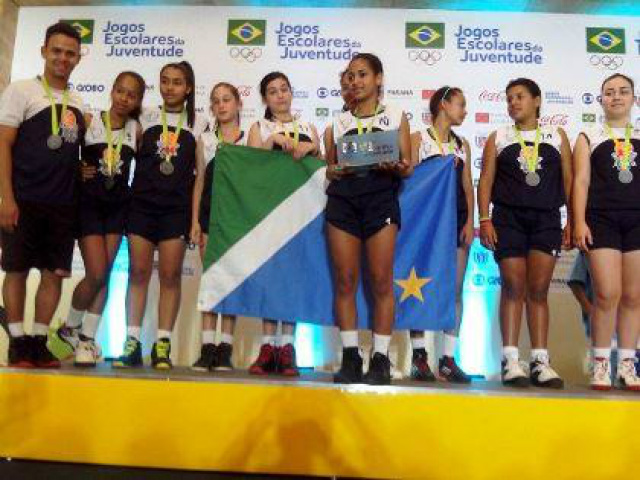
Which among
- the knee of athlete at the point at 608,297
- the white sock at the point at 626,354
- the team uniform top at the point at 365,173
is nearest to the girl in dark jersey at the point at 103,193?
the team uniform top at the point at 365,173

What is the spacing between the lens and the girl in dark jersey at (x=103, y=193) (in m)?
3.28

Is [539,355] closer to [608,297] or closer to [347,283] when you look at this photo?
[608,297]

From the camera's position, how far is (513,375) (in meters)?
3.07

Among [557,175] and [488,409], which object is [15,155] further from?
[557,175]

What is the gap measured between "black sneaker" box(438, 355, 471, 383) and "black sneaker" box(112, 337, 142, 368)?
165 centimetres

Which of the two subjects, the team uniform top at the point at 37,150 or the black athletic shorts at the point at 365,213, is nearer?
the black athletic shorts at the point at 365,213

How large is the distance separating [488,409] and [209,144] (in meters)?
2.13

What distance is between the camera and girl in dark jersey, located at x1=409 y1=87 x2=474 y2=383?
341 cm

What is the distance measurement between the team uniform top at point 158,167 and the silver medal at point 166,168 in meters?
0.02

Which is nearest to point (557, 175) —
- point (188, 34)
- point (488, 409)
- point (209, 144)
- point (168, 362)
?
point (488, 409)

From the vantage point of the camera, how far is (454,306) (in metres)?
3.39

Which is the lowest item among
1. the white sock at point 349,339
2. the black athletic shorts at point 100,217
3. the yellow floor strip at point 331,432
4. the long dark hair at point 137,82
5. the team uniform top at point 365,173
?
the yellow floor strip at point 331,432

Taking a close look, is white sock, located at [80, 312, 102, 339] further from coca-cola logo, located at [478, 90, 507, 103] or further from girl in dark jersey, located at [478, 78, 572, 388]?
coca-cola logo, located at [478, 90, 507, 103]

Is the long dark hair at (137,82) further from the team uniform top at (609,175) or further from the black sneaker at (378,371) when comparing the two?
A: the team uniform top at (609,175)
